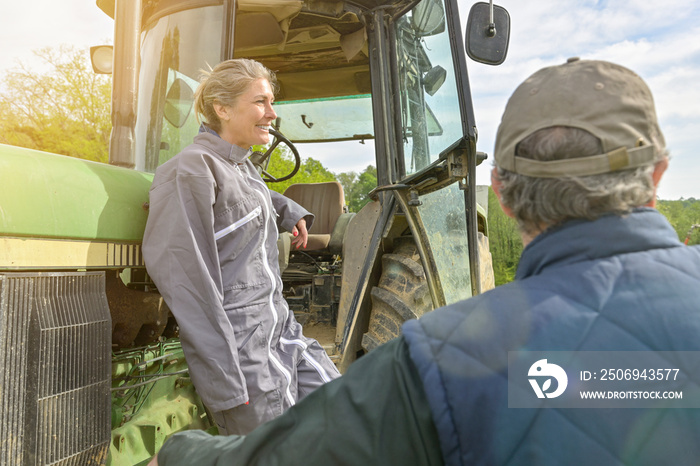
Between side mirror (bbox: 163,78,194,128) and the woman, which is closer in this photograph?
the woman

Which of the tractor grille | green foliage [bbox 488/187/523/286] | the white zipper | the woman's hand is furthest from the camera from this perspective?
green foliage [bbox 488/187/523/286]

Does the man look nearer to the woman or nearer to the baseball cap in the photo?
the baseball cap

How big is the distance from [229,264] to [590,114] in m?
1.36

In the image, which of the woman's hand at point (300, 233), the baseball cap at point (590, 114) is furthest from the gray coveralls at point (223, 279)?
the baseball cap at point (590, 114)

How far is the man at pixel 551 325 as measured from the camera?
81 cm

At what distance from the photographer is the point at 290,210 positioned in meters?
2.68

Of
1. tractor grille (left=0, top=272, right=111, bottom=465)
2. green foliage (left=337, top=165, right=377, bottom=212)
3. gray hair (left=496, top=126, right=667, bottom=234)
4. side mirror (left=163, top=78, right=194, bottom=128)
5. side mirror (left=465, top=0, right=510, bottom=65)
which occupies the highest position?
green foliage (left=337, top=165, right=377, bottom=212)

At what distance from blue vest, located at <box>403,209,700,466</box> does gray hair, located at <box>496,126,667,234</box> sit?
0.05 meters

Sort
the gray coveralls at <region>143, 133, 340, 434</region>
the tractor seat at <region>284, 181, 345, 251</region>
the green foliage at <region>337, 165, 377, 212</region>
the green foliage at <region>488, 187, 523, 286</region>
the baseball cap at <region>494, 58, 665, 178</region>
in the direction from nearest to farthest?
the baseball cap at <region>494, 58, 665, 178</region>, the gray coveralls at <region>143, 133, 340, 434</region>, the tractor seat at <region>284, 181, 345, 251</region>, the green foliage at <region>488, 187, 523, 286</region>, the green foliage at <region>337, 165, 377, 212</region>

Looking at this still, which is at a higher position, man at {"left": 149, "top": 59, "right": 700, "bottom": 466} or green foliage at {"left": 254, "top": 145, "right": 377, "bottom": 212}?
green foliage at {"left": 254, "top": 145, "right": 377, "bottom": 212}

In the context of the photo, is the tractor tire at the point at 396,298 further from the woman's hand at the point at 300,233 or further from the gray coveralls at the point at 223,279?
the gray coveralls at the point at 223,279

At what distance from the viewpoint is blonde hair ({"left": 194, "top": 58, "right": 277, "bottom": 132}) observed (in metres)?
2.23

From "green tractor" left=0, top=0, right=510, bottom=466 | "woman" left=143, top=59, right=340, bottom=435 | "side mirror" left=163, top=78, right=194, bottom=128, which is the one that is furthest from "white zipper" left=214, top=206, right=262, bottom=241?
"side mirror" left=163, top=78, right=194, bottom=128

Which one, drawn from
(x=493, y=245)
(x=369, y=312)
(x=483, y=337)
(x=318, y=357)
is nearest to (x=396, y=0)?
(x=369, y=312)
